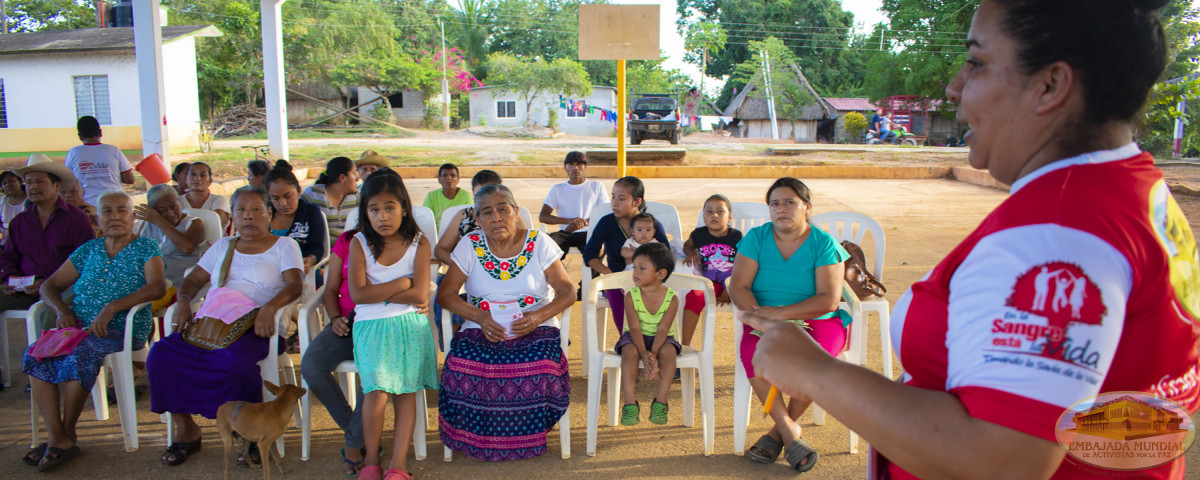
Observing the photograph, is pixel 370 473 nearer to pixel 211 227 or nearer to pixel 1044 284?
pixel 211 227

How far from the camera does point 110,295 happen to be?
3.59m

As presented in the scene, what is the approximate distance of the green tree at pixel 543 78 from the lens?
105 ft

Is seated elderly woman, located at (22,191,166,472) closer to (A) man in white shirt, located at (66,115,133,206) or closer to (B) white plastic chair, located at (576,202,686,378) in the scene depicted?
(B) white plastic chair, located at (576,202,686,378)

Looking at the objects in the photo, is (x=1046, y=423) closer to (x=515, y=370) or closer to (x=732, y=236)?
(x=515, y=370)

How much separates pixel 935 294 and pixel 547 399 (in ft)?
8.17

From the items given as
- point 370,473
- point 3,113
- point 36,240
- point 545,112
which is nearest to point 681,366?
point 370,473

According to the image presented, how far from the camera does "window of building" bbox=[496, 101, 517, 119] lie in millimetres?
35031

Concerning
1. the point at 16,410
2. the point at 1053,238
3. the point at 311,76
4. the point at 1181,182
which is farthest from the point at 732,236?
the point at 311,76

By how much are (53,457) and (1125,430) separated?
381 cm

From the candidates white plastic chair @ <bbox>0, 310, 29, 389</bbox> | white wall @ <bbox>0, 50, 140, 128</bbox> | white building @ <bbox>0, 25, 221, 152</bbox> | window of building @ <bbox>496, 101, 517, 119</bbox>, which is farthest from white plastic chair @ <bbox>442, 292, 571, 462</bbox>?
window of building @ <bbox>496, 101, 517, 119</bbox>

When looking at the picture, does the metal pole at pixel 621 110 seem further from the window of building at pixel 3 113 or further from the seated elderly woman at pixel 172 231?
the window of building at pixel 3 113

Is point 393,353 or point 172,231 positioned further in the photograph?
point 172,231

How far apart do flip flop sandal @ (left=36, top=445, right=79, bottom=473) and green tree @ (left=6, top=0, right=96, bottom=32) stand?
108ft

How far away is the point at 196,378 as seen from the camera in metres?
3.20
